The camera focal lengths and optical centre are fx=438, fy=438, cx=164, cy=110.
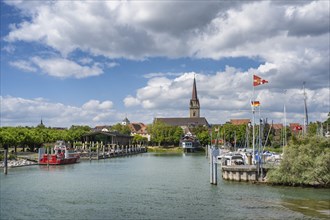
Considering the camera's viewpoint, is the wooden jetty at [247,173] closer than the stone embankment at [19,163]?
Yes

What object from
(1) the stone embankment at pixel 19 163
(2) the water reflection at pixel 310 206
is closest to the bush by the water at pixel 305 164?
(2) the water reflection at pixel 310 206

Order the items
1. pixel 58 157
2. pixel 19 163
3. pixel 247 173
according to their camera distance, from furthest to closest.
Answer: pixel 58 157, pixel 19 163, pixel 247 173

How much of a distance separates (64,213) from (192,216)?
1116cm

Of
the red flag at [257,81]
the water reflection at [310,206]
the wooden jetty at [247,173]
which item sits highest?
the red flag at [257,81]

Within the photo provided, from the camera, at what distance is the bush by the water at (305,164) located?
50.6m

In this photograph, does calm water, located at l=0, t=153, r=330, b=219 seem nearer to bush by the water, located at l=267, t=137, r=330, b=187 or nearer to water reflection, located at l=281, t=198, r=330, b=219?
water reflection, located at l=281, t=198, r=330, b=219

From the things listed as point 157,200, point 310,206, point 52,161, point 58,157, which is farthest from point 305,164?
point 58,157

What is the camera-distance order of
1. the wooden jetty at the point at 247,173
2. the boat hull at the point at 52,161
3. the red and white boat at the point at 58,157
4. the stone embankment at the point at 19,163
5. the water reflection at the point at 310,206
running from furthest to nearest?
1. the red and white boat at the point at 58,157
2. the boat hull at the point at 52,161
3. the stone embankment at the point at 19,163
4. the wooden jetty at the point at 247,173
5. the water reflection at the point at 310,206

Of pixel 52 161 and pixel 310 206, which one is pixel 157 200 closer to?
pixel 310 206

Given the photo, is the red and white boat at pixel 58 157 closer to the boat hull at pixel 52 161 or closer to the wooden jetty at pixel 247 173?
the boat hull at pixel 52 161

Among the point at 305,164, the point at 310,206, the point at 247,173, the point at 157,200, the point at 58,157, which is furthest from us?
the point at 58,157

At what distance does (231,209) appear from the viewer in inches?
1558

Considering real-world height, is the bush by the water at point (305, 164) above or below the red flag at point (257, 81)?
below

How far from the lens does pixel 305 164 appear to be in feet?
169
